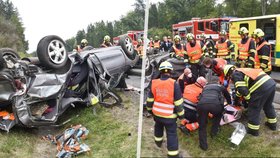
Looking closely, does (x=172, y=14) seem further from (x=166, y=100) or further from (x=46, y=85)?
(x=166, y=100)

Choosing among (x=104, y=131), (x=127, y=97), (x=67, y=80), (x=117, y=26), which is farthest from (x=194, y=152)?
(x=117, y=26)

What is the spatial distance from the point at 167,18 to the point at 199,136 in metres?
37.6

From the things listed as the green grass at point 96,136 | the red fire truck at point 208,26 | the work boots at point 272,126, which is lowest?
the green grass at point 96,136

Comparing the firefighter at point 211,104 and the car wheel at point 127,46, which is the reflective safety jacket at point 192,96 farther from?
the car wheel at point 127,46

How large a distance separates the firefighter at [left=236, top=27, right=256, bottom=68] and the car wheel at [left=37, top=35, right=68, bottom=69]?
3.97 metres

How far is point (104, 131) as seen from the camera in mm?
5855

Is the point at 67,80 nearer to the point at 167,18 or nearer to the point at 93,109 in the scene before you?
the point at 93,109

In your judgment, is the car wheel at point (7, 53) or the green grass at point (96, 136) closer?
the green grass at point (96, 136)

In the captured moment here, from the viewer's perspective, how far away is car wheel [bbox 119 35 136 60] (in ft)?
24.9

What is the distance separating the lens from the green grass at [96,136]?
509cm

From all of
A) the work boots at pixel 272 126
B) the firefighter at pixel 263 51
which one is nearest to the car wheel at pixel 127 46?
the firefighter at pixel 263 51

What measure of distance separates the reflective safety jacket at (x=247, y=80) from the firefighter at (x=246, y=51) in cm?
228

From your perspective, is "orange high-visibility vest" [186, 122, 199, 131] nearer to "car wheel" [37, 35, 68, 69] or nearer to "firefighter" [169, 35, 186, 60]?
"car wheel" [37, 35, 68, 69]

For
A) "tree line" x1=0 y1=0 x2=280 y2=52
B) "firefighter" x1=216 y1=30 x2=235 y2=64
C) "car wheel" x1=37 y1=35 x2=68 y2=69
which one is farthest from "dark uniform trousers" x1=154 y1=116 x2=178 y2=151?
"tree line" x1=0 y1=0 x2=280 y2=52
